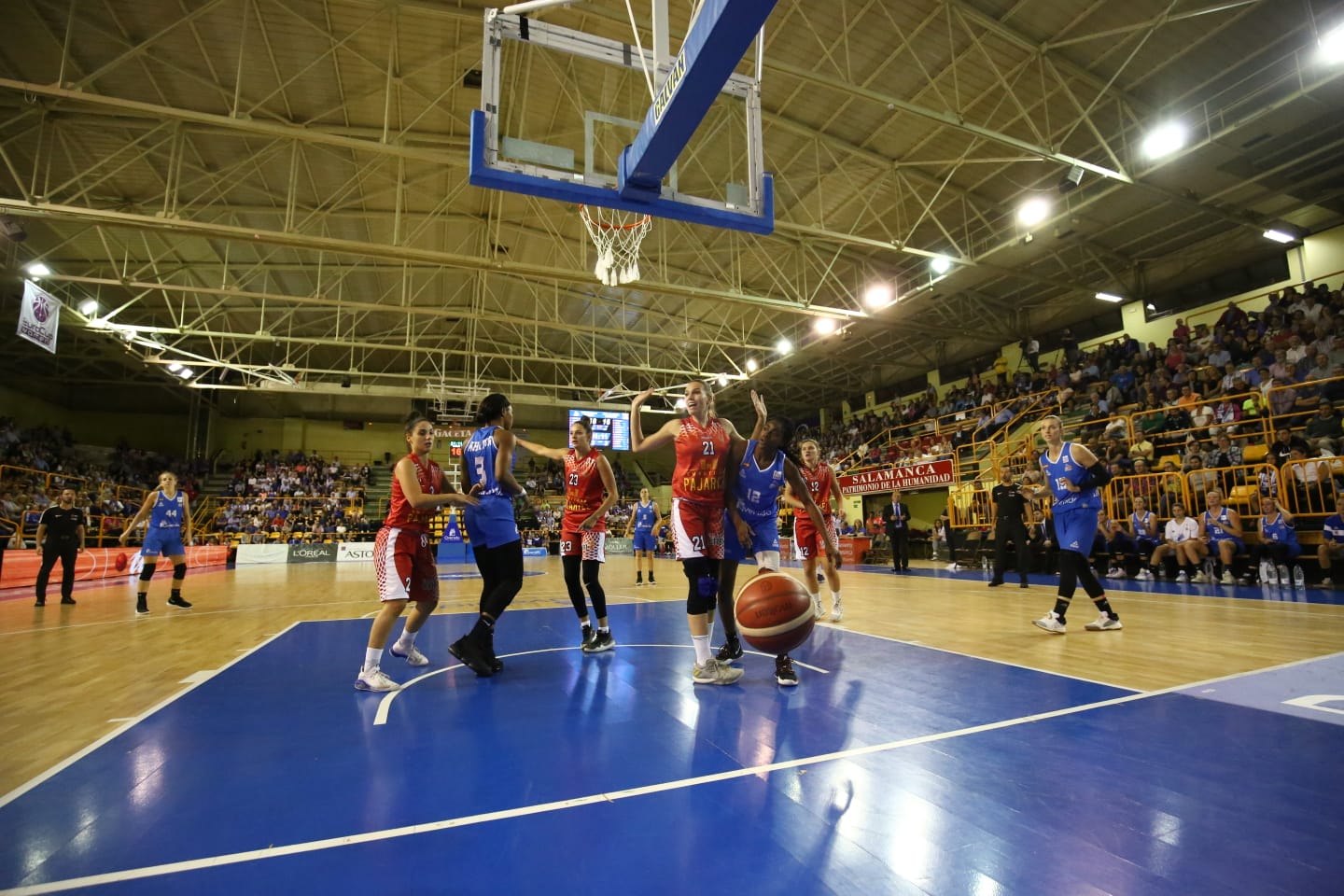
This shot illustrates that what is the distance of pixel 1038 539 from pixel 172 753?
47.7 feet

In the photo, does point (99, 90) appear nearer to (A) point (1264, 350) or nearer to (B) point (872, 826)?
(B) point (872, 826)

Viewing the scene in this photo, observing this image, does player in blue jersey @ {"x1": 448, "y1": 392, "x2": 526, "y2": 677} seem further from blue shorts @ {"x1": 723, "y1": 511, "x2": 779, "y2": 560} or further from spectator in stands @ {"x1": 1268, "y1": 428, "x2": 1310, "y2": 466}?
spectator in stands @ {"x1": 1268, "y1": 428, "x2": 1310, "y2": 466}

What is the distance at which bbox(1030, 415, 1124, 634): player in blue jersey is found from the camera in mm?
5863

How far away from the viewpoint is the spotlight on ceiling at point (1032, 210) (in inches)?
521

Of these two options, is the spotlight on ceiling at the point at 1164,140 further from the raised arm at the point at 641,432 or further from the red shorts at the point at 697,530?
the red shorts at the point at 697,530

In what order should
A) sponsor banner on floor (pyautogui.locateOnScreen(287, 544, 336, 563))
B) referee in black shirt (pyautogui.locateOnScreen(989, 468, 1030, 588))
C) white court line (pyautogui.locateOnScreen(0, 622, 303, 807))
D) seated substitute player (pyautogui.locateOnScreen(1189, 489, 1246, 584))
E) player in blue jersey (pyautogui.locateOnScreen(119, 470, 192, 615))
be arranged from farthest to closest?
sponsor banner on floor (pyautogui.locateOnScreen(287, 544, 336, 563)), referee in black shirt (pyautogui.locateOnScreen(989, 468, 1030, 588)), seated substitute player (pyautogui.locateOnScreen(1189, 489, 1246, 584)), player in blue jersey (pyautogui.locateOnScreen(119, 470, 192, 615)), white court line (pyautogui.locateOnScreen(0, 622, 303, 807))

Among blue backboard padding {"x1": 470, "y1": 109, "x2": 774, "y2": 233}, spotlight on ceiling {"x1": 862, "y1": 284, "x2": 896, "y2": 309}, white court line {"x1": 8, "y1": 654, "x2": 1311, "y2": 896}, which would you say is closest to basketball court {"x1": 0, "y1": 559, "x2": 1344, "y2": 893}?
white court line {"x1": 8, "y1": 654, "x2": 1311, "y2": 896}

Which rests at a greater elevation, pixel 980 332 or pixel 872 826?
pixel 980 332

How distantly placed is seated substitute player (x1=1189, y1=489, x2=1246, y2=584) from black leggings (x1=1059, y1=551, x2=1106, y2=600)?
20.6ft

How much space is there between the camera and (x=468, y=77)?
12422 mm

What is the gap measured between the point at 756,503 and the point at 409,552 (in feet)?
8.53

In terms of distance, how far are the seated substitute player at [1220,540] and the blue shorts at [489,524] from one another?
1124 centimetres

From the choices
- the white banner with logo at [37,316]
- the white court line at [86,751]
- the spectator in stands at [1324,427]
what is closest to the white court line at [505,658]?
the white court line at [86,751]

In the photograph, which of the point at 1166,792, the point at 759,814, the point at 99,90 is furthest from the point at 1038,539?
the point at 99,90
